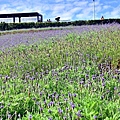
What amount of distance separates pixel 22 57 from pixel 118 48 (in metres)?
2.17

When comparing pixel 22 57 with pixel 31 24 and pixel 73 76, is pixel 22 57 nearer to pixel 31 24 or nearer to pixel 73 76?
pixel 73 76

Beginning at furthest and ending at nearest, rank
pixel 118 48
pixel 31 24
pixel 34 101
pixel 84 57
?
pixel 31 24 → pixel 118 48 → pixel 84 57 → pixel 34 101

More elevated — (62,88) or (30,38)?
(30,38)

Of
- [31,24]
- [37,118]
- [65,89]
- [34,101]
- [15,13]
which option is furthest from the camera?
[15,13]

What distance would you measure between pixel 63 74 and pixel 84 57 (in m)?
1.97

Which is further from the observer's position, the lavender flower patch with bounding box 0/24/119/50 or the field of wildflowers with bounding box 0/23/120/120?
the lavender flower patch with bounding box 0/24/119/50

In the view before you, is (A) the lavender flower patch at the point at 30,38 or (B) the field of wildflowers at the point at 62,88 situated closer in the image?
Answer: (B) the field of wildflowers at the point at 62,88

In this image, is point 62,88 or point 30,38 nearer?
point 62,88

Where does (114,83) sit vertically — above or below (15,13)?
below

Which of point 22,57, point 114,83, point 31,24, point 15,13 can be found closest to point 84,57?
point 22,57

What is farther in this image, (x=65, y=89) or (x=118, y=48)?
(x=118, y=48)

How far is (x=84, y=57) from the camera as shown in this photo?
272 inches

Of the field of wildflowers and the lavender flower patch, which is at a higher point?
the lavender flower patch

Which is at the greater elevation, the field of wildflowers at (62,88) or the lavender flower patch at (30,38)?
the lavender flower patch at (30,38)
